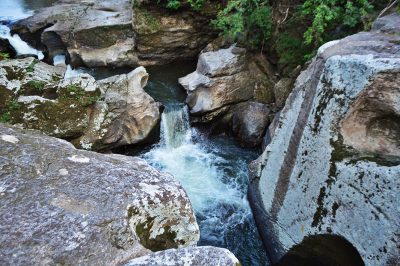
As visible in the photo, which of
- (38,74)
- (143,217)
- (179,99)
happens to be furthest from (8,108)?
(143,217)

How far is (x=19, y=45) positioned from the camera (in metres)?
15.6

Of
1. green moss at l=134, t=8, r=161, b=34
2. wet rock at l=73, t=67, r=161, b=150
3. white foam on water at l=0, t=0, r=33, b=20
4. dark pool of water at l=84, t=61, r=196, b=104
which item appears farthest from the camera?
white foam on water at l=0, t=0, r=33, b=20

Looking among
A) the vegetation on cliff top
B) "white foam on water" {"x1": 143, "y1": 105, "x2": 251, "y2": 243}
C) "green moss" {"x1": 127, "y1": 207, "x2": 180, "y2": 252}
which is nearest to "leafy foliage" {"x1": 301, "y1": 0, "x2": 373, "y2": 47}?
the vegetation on cliff top

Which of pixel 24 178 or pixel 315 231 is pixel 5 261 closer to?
pixel 24 178

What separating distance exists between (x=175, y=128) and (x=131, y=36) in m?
6.17

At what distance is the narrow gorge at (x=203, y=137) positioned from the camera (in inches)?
112

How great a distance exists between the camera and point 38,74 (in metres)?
8.78

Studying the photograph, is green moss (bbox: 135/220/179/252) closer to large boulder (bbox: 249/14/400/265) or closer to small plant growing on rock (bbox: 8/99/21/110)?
large boulder (bbox: 249/14/400/265)

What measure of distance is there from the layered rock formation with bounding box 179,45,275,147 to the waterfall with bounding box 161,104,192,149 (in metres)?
0.34

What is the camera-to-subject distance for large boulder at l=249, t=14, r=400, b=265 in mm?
4289

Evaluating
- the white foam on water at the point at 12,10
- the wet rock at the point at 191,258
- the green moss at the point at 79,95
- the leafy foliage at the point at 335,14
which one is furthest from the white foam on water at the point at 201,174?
the white foam on water at the point at 12,10

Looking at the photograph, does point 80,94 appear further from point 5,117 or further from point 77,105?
point 5,117

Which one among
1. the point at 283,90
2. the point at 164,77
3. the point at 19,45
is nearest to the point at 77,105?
the point at 164,77

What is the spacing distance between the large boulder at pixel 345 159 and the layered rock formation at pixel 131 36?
9339 millimetres
